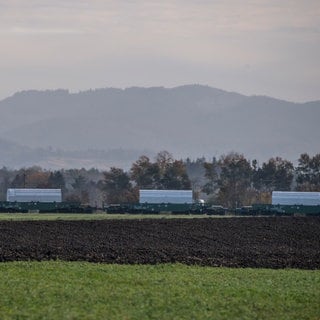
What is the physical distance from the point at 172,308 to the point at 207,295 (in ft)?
10.4

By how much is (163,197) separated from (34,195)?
48.0 feet

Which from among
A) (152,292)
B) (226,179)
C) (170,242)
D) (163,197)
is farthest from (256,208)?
(152,292)

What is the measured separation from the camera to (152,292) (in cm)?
3142

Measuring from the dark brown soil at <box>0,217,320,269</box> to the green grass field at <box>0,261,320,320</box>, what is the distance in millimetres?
3412

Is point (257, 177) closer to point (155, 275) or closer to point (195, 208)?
point (195, 208)

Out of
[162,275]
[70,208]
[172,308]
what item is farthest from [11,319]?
[70,208]

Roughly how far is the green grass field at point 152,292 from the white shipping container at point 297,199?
81494 millimetres

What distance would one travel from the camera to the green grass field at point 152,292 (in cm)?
2773

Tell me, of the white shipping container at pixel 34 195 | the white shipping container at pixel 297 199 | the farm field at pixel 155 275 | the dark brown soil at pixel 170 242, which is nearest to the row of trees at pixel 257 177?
the white shipping container at pixel 34 195

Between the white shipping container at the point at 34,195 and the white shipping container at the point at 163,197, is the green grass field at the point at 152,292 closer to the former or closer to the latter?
the white shipping container at the point at 163,197

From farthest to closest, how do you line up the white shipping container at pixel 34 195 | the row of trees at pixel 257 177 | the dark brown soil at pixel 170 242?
the row of trees at pixel 257 177 → the white shipping container at pixel 34 195 → the dark brown soil at pixel 170 242

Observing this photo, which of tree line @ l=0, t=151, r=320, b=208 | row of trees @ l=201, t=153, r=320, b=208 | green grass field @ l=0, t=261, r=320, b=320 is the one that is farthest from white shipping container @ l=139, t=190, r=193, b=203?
green grass field @ l=0, t=261, r=320, b=320

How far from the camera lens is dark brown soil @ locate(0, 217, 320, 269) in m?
42.8

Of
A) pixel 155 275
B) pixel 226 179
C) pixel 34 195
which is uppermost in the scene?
pixel 226 179
